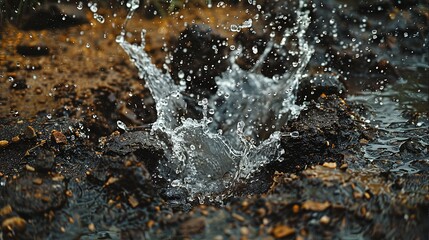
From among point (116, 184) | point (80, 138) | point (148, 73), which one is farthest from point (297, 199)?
point (148, 73)

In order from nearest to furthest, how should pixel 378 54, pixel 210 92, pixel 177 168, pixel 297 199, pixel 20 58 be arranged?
pixel 297 199 → pixel 177 168 → pixel 20 58 → pixel 210 92 → pixel 378 54

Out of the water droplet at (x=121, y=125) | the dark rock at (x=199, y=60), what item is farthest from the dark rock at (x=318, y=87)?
the water droplet at (x=121, y=125)

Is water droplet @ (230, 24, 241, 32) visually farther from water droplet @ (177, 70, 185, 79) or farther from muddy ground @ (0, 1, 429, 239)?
water droplet @ (177, 70, 185, 79)

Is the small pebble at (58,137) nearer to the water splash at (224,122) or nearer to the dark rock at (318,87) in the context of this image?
the water splash at (224,122)

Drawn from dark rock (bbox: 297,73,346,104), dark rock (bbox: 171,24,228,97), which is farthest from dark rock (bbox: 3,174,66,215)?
dark rock (bbox: 297,73,346,104)

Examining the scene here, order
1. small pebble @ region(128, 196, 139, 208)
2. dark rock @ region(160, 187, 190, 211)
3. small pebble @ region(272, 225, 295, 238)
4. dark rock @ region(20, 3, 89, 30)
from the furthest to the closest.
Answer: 1. dark rock @ region(20, 3, 89, 30)
2. dark rock @ region(160, 187, 190, 211)
3. small pebble @ region(128, 196, 139, 208)
4. small pebble @ region(272, 225, 295, 238)

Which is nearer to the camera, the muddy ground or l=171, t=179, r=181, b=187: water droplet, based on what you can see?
the muddy ground

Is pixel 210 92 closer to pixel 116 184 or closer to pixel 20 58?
pixel 20 58
